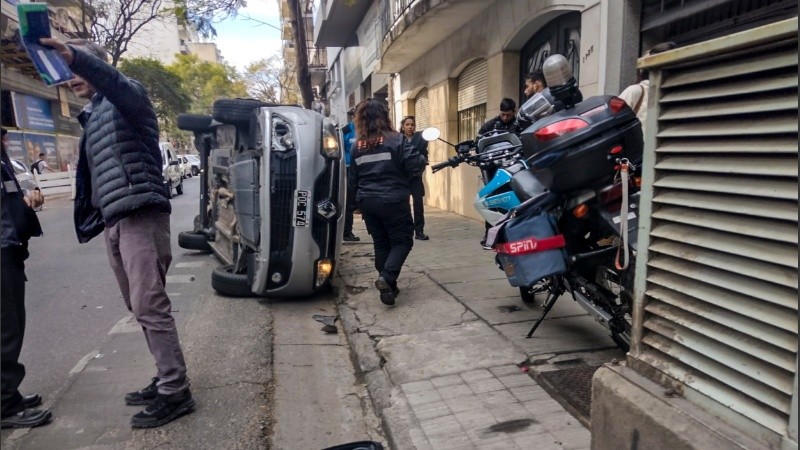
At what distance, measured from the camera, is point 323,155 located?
14.9 feet

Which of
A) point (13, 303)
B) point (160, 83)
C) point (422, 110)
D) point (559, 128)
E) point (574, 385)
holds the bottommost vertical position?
point (574, 385)

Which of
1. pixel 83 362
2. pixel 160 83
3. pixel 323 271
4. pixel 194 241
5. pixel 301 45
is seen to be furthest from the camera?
pixel 160 83

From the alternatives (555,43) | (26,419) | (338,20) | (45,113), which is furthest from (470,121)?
(45,113)

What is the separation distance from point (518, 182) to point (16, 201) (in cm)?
291

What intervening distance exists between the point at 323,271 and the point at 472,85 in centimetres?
643

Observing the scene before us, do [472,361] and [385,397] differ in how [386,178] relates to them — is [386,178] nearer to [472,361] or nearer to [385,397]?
[472,361]

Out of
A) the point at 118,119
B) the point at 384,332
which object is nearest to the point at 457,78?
the point at 384,332

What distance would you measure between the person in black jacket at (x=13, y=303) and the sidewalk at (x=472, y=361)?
190cm

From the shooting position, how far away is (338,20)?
741 inches

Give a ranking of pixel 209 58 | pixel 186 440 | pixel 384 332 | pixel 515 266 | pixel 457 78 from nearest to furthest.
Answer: pixel 186 440 → pixel 515 266 → pixel 384 332 → pixel 457 78 → pixel 209 58

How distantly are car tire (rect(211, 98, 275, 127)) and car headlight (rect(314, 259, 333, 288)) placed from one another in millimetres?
1540

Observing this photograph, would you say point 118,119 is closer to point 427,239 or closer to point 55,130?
point 427,239

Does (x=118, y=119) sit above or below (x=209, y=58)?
below

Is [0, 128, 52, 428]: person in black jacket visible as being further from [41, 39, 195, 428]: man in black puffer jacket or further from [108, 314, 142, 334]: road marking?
[108, 314, 142, 334]: road marking
